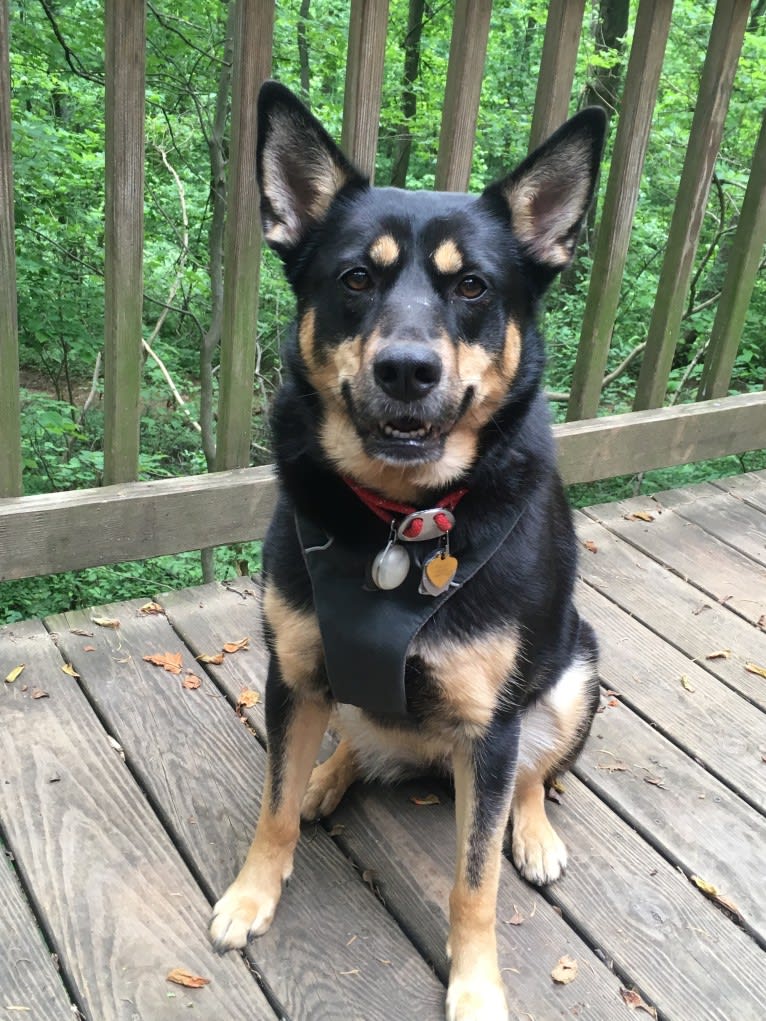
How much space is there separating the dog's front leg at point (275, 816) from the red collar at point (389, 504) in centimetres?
39

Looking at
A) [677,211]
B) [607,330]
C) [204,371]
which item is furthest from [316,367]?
[204,371]

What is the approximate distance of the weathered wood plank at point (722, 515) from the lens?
3.54 metres

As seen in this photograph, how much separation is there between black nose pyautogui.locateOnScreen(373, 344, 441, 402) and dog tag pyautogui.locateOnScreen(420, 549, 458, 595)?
12.7 inches

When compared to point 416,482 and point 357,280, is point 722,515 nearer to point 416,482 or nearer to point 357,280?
point 416,482

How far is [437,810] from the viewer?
7.40 ft

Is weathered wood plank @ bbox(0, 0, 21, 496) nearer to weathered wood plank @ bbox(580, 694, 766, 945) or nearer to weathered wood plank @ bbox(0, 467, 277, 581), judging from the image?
weathered wood plank @ bbox(0, 467, 277, 581)

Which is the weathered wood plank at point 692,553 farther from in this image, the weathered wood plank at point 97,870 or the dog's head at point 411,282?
the weathered wood plank at point 97,870

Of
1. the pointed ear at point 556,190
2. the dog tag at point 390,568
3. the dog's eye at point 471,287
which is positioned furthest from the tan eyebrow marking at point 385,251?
the dog tag at point 390,568

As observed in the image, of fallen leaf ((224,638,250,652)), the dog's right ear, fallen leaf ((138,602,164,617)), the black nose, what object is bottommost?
fallen leaf ((224,638,250,652))

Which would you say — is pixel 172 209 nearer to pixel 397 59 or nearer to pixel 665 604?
pixel 397 59

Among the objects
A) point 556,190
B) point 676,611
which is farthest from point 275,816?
point 676,611

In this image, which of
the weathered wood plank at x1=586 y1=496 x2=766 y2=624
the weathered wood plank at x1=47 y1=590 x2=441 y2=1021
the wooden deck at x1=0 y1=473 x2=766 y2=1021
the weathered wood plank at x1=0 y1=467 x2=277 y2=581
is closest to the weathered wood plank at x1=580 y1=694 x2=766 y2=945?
the wooden deck at x1=0 y1=473 x2=766 y2=1021

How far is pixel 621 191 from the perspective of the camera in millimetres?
3074

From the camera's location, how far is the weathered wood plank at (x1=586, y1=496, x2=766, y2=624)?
320 centimetres
